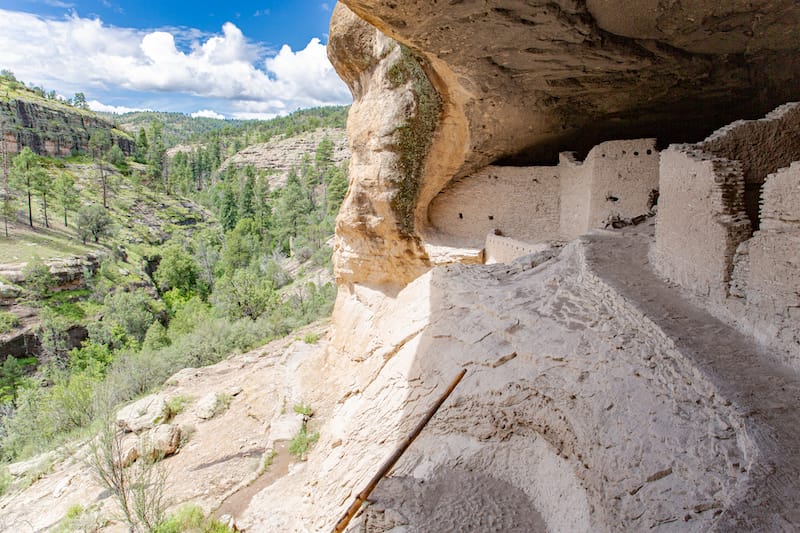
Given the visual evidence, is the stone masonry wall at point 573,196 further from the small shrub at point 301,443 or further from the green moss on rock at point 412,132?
the small shrub at point 301,443

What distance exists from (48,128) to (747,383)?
55606 millimetres

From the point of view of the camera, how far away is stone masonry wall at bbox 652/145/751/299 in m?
3.83

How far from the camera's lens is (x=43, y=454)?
40.0 feet

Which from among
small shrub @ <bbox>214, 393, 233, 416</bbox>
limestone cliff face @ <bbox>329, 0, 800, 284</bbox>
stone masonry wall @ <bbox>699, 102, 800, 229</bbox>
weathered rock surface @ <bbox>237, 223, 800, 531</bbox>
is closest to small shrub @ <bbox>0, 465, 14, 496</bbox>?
small shrub @ <bbox>214, 393, 233, 416</bbox>

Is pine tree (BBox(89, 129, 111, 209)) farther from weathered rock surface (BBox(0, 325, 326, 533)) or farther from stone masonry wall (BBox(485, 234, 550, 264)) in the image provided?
stone masonry wall (BBox(485, 234, 550, 264))

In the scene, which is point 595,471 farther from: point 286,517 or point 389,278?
point 389,278

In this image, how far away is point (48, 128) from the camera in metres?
43.4

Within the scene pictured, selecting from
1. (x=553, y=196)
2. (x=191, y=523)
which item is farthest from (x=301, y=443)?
(x=553, y=196)

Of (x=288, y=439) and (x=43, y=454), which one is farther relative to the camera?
(x=43, y=454)

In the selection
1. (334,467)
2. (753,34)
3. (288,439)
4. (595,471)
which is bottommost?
(288,439)

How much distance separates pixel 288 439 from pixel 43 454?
8121mm

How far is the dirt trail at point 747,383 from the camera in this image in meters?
2.04

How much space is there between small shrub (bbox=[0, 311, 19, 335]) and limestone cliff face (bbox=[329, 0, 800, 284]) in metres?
19.3

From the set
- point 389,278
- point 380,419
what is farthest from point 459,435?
point 389,278
